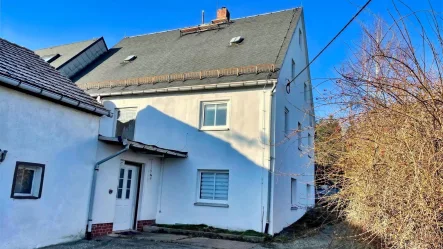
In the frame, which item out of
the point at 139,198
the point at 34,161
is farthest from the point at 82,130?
the point at 139,198

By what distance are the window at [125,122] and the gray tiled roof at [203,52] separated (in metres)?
0.95

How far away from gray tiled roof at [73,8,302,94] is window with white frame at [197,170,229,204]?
3395 mm

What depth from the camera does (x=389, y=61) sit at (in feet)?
13.5

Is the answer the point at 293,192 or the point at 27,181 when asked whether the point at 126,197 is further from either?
the point at 293,192

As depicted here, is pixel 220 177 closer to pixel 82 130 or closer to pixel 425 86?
pixel 82 130

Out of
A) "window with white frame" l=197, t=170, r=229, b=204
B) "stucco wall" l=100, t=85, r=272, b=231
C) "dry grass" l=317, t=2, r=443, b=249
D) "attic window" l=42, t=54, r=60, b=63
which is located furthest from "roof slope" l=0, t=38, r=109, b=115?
"attic window" l=42, t=54, r=60, b=63

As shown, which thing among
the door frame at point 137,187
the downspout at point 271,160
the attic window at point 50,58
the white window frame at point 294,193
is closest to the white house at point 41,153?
the door frame at point 137,187

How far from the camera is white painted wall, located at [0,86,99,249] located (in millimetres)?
6969

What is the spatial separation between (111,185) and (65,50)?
41.5 feet

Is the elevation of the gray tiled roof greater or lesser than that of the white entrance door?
greater

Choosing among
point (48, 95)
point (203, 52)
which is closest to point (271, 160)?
point (203, 52)

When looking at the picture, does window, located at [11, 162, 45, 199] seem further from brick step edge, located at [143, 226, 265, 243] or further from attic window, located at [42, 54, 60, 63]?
attic window, located at [42, 54, 60, 63]

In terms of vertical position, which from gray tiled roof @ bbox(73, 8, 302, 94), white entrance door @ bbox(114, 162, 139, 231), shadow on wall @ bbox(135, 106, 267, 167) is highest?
gray tiled roof @ bbox(73, 8, 302, 94)

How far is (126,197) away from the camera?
35.3ft
